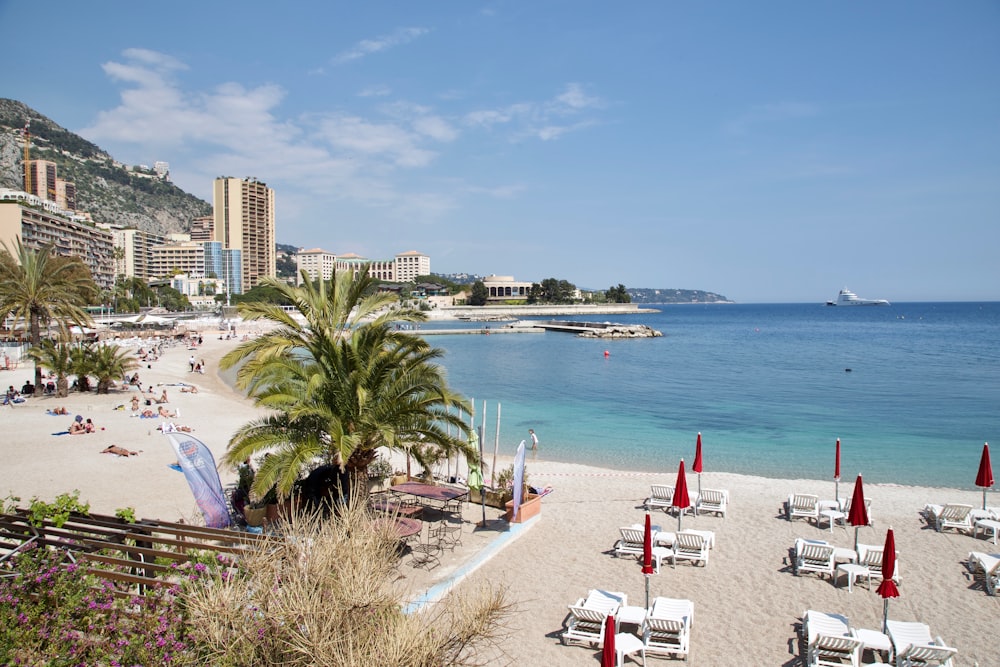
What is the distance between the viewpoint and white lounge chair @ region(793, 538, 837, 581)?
911 centimetres

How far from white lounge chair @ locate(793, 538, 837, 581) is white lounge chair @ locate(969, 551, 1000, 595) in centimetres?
186

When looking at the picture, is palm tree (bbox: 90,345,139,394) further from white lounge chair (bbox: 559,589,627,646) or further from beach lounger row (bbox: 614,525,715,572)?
white lounge chair (bbox: 559,589,627,646)

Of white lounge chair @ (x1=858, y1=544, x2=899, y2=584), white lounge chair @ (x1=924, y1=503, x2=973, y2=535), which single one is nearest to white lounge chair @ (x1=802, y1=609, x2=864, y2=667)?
white lounge chair @ (x1=858, y1=544, x2=899, y2=584)

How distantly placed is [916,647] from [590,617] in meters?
3.39

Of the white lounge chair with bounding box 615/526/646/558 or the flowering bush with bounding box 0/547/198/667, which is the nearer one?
the flowering bush with bounding box 0/547/198/667

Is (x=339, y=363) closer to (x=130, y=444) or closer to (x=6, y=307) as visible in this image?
(x=130, y=444)

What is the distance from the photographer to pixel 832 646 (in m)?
6.74

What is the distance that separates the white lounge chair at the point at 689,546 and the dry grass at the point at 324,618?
21.0 ft

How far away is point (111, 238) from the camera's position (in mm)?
118000

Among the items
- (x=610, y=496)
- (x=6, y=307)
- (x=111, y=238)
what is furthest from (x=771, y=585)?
(x=111, y=238)

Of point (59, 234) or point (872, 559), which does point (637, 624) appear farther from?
point (59, 234)

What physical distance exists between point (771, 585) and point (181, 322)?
83.6 meters

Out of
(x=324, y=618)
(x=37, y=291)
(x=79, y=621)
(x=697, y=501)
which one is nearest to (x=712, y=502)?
(x=697, y=501)

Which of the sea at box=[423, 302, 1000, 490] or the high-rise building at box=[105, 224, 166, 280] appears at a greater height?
the high-rise building at box=[105, 224, 166, 280]
